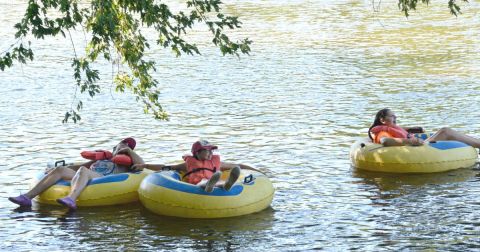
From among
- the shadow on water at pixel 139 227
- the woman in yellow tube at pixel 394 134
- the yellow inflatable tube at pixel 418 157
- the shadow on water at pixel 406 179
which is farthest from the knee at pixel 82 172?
the woman in yellow tube at pixel 394 134

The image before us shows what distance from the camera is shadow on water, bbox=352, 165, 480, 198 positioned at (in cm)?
1225

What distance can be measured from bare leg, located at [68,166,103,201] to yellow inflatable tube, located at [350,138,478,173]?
11.9 feet

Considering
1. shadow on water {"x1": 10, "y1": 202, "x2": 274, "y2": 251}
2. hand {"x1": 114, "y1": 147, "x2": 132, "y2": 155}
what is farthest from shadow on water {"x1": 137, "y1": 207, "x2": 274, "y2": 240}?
hand {"x1": 114, "y1": 147, "x2": 132, "y2": 155}

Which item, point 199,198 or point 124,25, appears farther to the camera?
point 199,198

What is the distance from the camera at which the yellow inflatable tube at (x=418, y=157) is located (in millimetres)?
12883

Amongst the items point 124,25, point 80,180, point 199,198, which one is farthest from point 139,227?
point 124,25

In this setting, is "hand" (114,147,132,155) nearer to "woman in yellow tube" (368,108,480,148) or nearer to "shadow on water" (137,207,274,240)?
"shadow on water" (137,207,274,240)

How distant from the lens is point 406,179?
41.7ft

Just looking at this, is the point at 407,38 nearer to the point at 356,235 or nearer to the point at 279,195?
the point at 279,195

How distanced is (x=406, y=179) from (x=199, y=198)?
10.1ft

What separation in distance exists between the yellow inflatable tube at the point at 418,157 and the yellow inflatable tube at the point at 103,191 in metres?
3.17

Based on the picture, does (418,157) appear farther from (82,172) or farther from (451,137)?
(82,172)

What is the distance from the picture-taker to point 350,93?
64.6ft

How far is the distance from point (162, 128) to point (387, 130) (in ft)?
15.3
